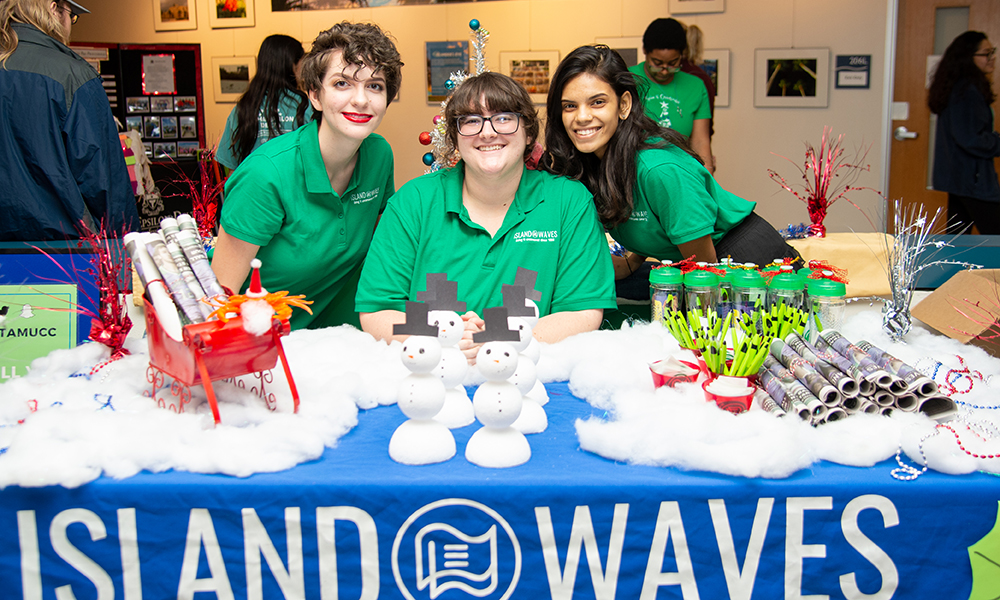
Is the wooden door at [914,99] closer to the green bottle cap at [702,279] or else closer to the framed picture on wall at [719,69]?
the framed picture on wall at [719,69]

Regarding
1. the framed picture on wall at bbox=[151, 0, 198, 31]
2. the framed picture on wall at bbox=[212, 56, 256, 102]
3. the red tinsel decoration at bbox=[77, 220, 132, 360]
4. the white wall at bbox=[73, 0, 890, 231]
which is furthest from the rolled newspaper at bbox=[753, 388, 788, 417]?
the framed picture on wall at bbox=[151, 0, 198, 31]

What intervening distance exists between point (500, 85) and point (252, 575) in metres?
1.21

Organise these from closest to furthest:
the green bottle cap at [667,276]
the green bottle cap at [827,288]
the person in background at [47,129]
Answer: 1. the green bottle cap at [827,288]
2. the green bottle cap at [667,276]
3. the person in background at [47,129]

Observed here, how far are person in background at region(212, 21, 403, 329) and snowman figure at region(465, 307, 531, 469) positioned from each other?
2.96 feet

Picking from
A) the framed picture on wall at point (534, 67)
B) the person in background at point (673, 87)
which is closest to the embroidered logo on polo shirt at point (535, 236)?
the person in background at point (673, 87)

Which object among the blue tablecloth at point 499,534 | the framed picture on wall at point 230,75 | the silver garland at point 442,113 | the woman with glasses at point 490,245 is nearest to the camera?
the blue tablecloth at point 499,534

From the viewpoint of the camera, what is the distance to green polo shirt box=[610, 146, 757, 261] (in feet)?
6.39

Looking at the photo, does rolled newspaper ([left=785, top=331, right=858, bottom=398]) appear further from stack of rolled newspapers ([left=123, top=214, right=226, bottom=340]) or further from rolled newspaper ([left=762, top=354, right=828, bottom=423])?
stack of rolled newspapers ([left=123, top=214, right=226, bottom=340])

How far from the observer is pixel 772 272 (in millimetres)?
1573

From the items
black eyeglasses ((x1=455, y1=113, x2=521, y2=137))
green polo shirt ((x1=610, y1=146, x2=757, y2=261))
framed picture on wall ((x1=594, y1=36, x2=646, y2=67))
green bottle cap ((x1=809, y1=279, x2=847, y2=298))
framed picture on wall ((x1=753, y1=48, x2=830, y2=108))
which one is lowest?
green bottle cap ((x1=809, y1=279, x2=847, y2=298))

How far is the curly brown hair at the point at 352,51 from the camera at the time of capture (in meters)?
1.83

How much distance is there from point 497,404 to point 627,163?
113 cm

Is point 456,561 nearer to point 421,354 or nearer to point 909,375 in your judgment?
point 421,354

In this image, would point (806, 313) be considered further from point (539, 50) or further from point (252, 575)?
point (539, 50)
